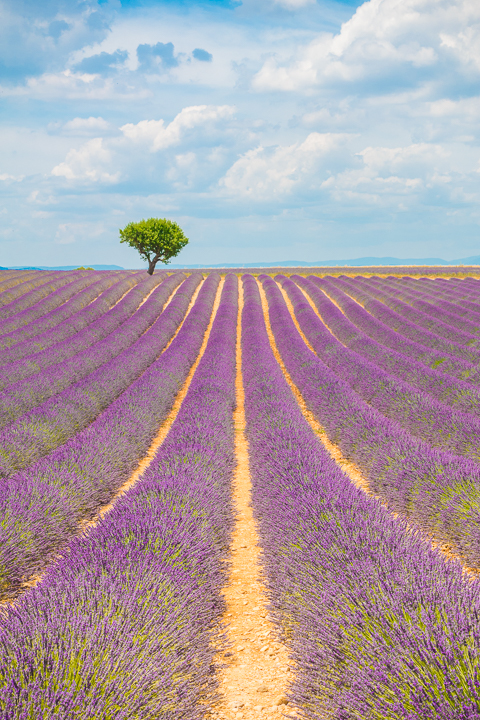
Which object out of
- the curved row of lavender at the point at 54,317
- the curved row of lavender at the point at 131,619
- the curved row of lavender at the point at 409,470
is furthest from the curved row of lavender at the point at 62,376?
the curved row of lavender at the point at 131,619

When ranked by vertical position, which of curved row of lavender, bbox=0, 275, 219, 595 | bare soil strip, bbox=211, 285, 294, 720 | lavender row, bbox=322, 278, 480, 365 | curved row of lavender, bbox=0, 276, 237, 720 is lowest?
bare soil strip, bbox=211, 285, 294, 720

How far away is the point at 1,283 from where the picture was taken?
26.2 meters

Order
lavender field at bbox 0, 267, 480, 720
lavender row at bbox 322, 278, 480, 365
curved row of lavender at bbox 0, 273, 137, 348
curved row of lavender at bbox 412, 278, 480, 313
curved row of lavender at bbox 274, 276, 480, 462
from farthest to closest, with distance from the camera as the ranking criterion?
curved row of lavender at bbox 412, 278, 480, 313 < curved row of lavender at bbox 0, 273, 137, 348 < lavender row at bbox 322, 278, 480, 365 < curved row of lavender at bbox 274, 276, 480, 462 < lavender field at bbox 0, 267, 480, 720

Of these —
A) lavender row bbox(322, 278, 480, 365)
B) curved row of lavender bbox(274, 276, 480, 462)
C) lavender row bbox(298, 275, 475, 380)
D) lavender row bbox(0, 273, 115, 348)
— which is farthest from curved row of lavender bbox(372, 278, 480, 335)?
lavender row bbox(0, 273, 115, 348)

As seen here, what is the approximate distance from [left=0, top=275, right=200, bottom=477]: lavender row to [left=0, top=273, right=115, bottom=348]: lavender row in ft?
14.0

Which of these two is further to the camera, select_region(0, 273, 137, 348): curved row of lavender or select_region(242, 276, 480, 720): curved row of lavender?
select_region(0, 273, 137, 348): curved row of lavender

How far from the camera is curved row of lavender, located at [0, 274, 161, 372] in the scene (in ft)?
36.8

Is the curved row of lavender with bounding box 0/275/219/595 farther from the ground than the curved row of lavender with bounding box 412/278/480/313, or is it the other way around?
the curved row of lavender with bounding box 412/278/480/313

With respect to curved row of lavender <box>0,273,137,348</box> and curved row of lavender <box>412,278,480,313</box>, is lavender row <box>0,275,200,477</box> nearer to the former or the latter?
curved row of lavender <box>0,273,137,348</box>

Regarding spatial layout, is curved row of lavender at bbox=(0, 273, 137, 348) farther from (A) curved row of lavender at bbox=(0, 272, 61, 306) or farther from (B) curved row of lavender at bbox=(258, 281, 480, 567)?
(B) curved row of lavender at bbox=(258, 281, 480, 567)

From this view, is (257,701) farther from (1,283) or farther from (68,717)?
(1,283)

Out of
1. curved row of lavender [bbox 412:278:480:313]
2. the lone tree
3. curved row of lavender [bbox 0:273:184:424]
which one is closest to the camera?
curved row of lavender [bbox 0:273:184:424]

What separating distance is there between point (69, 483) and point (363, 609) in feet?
10.6

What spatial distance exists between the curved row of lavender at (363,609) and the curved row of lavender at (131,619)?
489 mm
